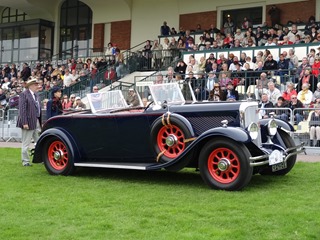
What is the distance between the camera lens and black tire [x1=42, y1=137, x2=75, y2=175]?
28.2 ft

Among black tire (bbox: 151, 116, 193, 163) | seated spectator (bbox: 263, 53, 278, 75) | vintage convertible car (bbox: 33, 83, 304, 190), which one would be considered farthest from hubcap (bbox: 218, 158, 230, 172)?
seated spectator (bbox: 263, 53, 278, 75)

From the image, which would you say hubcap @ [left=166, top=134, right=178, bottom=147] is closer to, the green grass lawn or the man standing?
the green grass lawn

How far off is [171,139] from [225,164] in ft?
3.12

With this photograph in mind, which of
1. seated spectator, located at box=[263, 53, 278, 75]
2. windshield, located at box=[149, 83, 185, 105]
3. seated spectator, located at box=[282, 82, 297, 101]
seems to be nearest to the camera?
windshield, located at box=[149, 83, 185, 105]

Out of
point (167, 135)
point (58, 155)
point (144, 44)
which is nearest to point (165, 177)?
point (167, 135)

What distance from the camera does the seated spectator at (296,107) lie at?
12502mm

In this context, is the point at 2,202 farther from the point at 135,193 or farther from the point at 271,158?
the point at 271,158

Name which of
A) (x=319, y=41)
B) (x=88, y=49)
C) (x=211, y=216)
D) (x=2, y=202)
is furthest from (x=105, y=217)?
(x=88, y=49)

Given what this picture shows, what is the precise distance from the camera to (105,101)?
28.6ft

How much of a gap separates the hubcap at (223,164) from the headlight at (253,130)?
1.64 feet

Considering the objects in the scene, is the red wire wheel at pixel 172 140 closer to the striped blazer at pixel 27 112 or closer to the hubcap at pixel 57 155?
the hubcap at pixel 57 155

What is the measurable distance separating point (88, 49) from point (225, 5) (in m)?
9.29

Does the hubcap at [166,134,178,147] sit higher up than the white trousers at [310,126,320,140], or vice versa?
the white trousers at [310,126,320,140]

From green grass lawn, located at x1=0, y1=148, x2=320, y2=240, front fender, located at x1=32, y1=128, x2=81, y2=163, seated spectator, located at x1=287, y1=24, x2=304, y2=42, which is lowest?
green grass lawn, located at x1=0, y1=148, x2=320, y2=240
